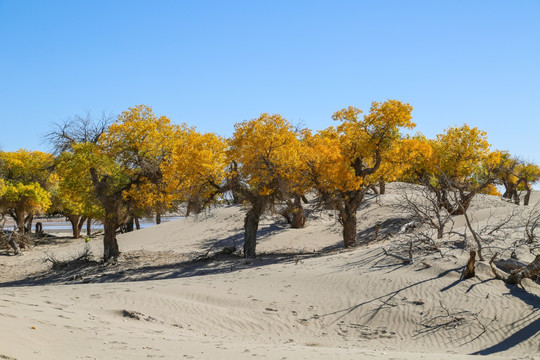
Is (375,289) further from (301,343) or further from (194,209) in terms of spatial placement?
(194,209)

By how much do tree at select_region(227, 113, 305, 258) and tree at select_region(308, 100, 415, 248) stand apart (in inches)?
41.8

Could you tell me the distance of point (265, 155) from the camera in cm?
1936

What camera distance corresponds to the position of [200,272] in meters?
18.2

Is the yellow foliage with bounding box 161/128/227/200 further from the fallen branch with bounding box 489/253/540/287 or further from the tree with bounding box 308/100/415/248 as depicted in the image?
the fallen branch with bounding box 489/253/540/287

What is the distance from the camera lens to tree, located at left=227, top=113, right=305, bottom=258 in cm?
1909

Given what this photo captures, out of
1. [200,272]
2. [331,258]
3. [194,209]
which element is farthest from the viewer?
[194,209]

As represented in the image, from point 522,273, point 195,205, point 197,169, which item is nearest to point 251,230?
point 195,205

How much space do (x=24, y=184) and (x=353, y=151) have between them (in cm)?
2347

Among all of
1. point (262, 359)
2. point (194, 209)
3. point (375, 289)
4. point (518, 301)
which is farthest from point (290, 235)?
point (262, 359)

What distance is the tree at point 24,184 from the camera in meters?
30.3

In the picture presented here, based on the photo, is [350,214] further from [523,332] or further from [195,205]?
[523,332]

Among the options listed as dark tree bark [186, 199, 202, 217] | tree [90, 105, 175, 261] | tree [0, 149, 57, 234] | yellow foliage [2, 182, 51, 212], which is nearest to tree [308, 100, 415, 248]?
dark tree bark [186, 199, 202, 217]

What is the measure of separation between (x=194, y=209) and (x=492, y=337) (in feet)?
42.9

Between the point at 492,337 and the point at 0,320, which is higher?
the point at 0,320
